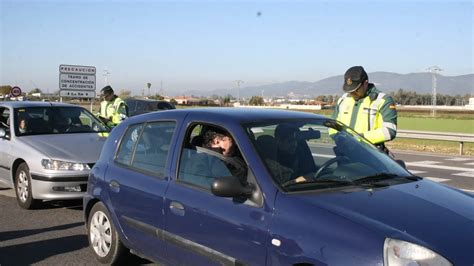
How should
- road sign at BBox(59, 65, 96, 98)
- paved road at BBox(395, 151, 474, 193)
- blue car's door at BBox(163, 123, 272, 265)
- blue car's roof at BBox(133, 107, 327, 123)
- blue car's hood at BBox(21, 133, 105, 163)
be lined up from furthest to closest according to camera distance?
1. road sign at BBox(59, 65, 96, 98)
2. paved road at BBox(395, 151, 474, 193)
3. blue car's hood at BBox(21, 133, 105, 163)
4. blue car's roof at BBox(133, 107, 327, 123)
5. blue car's door at BBox(163, 123, 272, 265)

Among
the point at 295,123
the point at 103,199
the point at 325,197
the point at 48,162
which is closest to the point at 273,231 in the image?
the point at 325,197

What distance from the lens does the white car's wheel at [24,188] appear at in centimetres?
720

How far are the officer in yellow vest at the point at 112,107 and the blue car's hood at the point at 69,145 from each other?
8.38ft

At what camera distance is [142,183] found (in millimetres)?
4332

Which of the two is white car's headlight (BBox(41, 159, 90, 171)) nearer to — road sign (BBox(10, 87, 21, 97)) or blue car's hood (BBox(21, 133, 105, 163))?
blue car's hood (BBox(21, 133, 105, 163))

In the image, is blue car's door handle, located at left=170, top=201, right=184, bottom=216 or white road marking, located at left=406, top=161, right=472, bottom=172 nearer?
blue car's door handle, located at left=170, top=201, right=184, bottom=216

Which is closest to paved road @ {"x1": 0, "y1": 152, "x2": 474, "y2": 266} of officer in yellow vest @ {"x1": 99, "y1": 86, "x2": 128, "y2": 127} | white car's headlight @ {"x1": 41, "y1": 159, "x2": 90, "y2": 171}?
white car's headlight @ {"x1": 41, "y1": 159, "x2": 90, "y2": 171}

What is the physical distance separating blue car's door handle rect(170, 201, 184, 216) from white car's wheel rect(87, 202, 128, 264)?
3.52 feet

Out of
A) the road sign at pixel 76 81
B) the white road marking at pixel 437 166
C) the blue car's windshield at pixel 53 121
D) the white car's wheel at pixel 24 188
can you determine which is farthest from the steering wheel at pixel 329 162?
the road sign at pixel 76 81

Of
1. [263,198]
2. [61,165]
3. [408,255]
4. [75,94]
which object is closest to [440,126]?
[75,94]

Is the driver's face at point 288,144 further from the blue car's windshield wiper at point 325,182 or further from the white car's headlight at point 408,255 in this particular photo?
the white car's headlight at point 408,255

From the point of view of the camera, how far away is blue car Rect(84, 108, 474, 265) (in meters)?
2.83

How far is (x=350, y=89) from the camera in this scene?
525cm

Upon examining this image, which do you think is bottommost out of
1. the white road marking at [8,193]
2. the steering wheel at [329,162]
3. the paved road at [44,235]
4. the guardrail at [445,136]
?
the white road marking at [8,193]
